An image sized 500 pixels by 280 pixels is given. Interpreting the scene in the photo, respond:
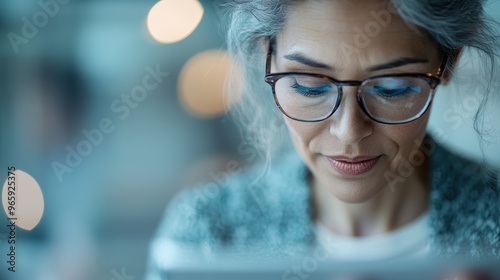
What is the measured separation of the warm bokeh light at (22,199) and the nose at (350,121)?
0.45 m

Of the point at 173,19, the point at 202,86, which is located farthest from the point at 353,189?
the point at 202,86

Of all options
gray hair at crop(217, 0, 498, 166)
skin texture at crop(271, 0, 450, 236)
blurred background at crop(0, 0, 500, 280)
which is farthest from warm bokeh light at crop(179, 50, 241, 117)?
skin texture at crop(271, 0, 450, 236)

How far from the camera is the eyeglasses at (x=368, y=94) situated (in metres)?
0.58

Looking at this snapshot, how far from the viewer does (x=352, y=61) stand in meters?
0.58

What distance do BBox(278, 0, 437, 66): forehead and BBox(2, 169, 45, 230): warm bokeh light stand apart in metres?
0.45

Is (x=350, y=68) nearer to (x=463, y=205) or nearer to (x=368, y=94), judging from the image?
(x=368, y=94)

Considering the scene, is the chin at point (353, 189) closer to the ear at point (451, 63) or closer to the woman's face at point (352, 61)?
the woman's face at point (352, 61)

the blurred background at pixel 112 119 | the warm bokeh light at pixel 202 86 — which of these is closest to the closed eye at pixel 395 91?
the blurred background at pixel 112 119

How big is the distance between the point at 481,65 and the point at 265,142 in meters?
0.34

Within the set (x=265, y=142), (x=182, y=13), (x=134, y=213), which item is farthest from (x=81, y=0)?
(x=265, y=142)

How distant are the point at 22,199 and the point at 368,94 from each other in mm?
512

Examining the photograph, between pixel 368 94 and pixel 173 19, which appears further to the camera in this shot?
pixel 173 19

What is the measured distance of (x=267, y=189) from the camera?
0.82m

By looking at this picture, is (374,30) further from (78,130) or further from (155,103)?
(155,103)
